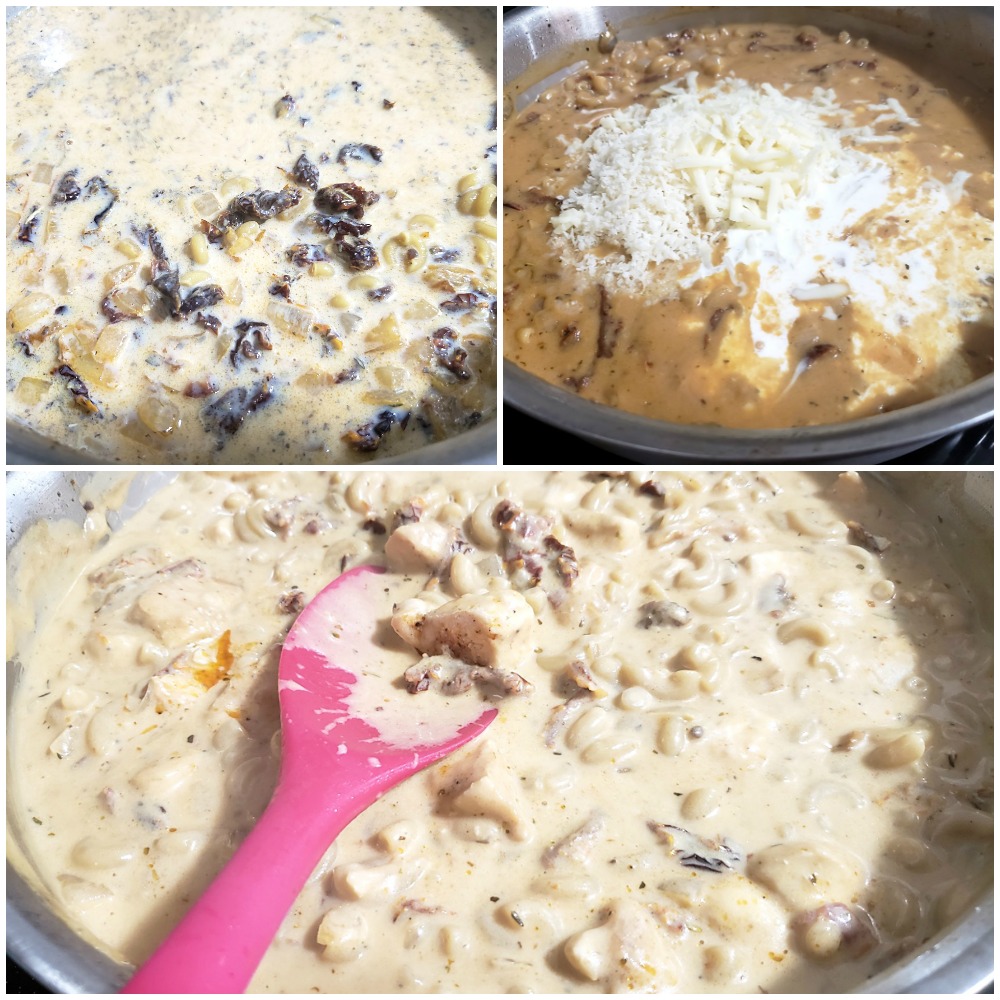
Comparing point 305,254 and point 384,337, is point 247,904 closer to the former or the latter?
point 384,337

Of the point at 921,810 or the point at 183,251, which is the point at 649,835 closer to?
the point at 921,810

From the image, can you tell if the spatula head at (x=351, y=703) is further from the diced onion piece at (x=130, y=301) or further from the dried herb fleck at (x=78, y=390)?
the diced onion piece at (x=130, y=301)

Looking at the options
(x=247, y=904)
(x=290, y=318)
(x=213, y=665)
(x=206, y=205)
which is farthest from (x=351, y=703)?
(x=206, y=205)

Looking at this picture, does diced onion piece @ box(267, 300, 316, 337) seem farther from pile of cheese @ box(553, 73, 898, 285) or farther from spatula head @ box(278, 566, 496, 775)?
pile of cheese @ box(553, 73, 898, 285)

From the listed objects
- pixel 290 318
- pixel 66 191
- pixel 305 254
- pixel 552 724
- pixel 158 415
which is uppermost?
pixel 66 191

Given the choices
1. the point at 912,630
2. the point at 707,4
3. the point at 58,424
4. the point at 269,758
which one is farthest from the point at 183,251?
the point at 707,4

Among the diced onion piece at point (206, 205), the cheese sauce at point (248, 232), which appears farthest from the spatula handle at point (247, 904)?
the diced onion piece at point (206, 205)
